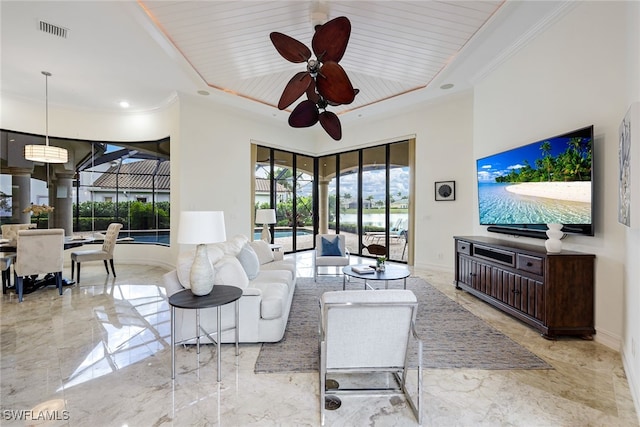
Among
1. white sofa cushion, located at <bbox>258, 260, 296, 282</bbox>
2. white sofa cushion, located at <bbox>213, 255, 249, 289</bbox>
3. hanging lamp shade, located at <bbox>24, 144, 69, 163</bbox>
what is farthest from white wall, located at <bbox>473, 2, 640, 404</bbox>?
hanging lamp shade, located at <bbox>24, 144, 69, 163</bbox>

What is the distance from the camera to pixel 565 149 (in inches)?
119

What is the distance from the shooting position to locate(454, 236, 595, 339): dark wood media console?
9.36 feet

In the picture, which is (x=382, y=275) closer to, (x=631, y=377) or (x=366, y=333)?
(x=366, y=333)

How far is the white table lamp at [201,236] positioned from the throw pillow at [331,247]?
2.95 meters

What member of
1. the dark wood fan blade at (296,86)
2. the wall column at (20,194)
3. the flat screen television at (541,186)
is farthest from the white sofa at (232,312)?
the wall column at (20,194)

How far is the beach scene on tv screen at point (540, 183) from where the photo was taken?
290cm

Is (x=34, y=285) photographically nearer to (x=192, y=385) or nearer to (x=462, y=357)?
(x=192, y=385)

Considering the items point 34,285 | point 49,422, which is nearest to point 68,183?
point 34,285

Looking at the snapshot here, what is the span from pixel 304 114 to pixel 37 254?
14.1 ft

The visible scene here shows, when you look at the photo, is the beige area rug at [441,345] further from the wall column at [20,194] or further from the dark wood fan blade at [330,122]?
the wall column at [20,194]

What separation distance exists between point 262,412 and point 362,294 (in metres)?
1.01

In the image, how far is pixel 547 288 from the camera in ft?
9.45

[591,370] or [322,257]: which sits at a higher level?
[322,257]

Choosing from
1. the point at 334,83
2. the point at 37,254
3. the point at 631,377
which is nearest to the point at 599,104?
the point at 631,377
